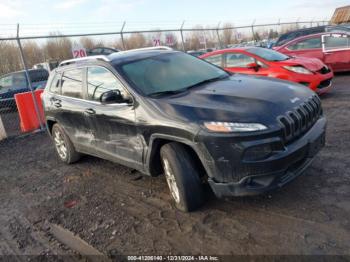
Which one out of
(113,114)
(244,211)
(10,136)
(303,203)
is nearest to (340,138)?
(303,203)

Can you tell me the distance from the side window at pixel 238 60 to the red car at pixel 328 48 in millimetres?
3650

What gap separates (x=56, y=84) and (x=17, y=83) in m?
9.70

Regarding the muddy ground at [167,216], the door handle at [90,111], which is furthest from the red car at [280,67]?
the door handle at [90,111]

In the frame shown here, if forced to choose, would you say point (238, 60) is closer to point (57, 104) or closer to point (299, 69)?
point (299, 69)

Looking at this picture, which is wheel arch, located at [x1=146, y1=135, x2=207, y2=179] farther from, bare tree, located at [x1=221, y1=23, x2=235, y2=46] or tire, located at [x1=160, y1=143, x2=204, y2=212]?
bare tree, located at [x1=221, y1=23, x2=235, y2=46]

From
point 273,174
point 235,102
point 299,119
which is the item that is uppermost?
point 235,102

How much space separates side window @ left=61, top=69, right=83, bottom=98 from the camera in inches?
207

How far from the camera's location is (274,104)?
3.55 meters

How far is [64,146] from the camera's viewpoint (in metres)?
6.34

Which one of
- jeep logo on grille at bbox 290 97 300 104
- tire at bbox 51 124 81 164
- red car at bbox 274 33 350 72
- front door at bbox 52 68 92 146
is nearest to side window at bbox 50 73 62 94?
front door at bbox 52 68 92 146

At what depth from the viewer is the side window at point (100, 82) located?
4.42m

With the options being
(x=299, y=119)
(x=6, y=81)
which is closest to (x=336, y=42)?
(x=299, y=119)

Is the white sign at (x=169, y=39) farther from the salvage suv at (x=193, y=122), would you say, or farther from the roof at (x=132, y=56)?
the roof at (x=132, y=56)

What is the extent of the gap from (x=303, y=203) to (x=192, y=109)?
155cm
